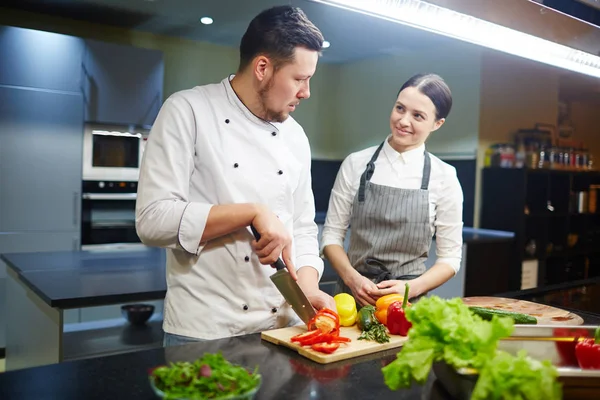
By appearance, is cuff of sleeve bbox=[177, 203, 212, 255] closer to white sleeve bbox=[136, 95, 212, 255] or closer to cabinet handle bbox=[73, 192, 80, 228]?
white sleeve bbox=[136, 95, 212, 255]

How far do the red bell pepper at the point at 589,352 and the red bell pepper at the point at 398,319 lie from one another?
42cm

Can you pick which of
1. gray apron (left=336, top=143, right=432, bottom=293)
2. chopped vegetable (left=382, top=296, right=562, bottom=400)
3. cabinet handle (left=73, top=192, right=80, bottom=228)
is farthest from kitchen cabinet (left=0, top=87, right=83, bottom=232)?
chopped vegetable (left=382, top=296, right=562, bottom=400)

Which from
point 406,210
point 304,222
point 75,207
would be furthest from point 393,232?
point 75,207

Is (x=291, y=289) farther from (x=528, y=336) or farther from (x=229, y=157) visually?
(x=528, y=336)

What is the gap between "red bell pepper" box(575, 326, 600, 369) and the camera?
36.8 inches

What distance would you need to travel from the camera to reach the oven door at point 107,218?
4.00m

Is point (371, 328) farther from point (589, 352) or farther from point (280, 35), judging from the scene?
point (280, 35)

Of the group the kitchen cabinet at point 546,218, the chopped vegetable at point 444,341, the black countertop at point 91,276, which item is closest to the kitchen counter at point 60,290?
the black countertop at point 91,276

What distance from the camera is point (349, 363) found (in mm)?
1144

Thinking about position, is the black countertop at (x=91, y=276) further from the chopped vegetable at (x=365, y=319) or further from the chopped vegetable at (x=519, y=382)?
the chopped vegetable at (x=519, y=382)

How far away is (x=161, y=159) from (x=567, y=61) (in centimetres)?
158

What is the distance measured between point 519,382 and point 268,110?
0.90 metres

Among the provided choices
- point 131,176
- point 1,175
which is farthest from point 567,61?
point 1,175

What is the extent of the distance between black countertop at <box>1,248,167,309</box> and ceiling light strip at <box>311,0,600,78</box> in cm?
127
